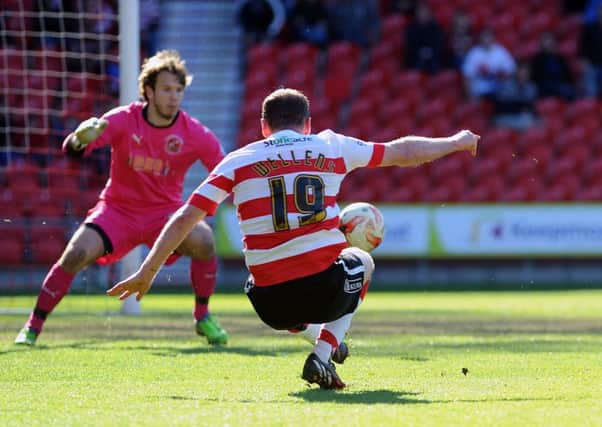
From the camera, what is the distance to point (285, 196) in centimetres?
623

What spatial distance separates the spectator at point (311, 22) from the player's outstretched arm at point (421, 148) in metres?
14.8

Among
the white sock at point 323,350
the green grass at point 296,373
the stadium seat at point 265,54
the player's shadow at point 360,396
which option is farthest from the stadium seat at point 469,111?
the player's shadow at point 360,396

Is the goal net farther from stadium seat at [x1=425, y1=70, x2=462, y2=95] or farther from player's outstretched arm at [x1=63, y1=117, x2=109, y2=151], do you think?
stadium seat at [x1=425, y1=70, x2=462, y2=95]

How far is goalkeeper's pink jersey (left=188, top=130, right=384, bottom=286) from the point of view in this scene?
6203mm

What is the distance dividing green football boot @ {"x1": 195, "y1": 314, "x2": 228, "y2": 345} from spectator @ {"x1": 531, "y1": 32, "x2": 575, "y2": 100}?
12.8 m

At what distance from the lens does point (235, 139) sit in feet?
67.6

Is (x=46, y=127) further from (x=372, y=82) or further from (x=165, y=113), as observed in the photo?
(x=165, y=113)

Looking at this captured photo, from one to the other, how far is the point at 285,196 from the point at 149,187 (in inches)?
134

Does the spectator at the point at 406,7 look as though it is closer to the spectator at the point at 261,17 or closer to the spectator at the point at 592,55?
the spectator at the point at 261,17

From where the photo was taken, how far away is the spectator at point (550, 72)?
67.8 feet

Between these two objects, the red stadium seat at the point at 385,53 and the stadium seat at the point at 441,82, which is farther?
the red stadium seat at the point at 385,53

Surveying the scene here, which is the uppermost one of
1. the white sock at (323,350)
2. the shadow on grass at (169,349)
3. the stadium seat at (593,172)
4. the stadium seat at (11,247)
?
the white sock at (323,350)

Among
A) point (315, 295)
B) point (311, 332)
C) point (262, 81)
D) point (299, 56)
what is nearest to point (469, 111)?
point (299, 56)

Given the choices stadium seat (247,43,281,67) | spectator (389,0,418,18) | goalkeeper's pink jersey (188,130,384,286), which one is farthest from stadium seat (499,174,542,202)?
goalkeeper's pink jersey (188,130,384,286)
